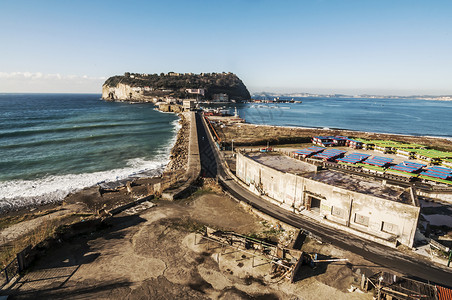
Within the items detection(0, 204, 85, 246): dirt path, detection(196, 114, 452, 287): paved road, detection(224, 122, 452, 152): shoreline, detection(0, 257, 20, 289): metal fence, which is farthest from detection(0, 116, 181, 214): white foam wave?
detection(196, 114, 452, 287): paved road

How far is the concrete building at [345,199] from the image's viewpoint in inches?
781

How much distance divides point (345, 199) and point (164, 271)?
54.4 feet

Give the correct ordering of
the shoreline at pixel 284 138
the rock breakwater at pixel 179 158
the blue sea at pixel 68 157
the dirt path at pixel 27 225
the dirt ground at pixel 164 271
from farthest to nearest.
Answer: the shoreline at pixel 284 138, the rock breakwater at pixel 179 158, the blue sea at pixel 68 157, the dirt path at pixel 27 225, the dirt ground at pixel 164 271

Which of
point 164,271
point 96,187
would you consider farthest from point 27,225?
point 164,271

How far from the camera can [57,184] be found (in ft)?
130

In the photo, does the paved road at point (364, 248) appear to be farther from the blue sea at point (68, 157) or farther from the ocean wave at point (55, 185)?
the blue sea at point (68, 157)

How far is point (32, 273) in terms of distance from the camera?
16234 mm

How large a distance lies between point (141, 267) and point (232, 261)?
21.3ft

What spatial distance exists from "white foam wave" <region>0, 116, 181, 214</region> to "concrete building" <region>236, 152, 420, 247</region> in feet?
81.4

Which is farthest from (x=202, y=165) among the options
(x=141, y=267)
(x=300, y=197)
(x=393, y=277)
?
(x=393, y=277)

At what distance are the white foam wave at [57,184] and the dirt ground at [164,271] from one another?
19914 mm

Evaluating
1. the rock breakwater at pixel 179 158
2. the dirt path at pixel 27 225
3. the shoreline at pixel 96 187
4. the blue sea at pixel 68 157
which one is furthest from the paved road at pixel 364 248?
the blue sea at pixel 68 157

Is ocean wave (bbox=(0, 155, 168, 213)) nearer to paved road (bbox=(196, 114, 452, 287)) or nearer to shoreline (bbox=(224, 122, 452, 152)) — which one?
paved road (bbox=(196, 114, 452, 287))

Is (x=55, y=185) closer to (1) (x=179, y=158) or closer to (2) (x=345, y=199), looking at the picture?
(1) (x=179, y=158)
